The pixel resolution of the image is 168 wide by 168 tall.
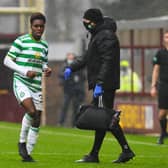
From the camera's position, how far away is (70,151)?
14523 millimetres

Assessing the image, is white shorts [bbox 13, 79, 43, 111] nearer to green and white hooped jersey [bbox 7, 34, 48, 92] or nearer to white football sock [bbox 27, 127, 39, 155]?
green and white hooped jersey [bbox 7, 34, 48, 92]

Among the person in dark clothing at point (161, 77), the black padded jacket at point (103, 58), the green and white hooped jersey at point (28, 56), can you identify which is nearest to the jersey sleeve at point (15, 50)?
the green and white hooped jersey at point (28, 56)

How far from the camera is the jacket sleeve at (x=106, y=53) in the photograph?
11.7 meters

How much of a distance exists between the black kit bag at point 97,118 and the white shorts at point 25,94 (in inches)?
21.3

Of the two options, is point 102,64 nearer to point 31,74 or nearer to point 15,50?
point 31,74

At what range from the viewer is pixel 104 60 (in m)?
11.7

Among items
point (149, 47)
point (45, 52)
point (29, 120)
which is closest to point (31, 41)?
point (45, 52)

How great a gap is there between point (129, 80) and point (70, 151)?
339 inches

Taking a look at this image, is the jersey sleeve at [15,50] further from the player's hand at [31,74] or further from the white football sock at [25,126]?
the white football sock at [25,126]

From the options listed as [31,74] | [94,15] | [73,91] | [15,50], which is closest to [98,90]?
[31,74]

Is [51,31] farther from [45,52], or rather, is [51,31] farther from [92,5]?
[45,52]

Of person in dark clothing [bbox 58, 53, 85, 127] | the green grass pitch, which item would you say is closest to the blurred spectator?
person in dark clothing [bbox 58, 53, 85, 127]

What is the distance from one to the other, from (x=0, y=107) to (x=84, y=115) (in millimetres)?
15532

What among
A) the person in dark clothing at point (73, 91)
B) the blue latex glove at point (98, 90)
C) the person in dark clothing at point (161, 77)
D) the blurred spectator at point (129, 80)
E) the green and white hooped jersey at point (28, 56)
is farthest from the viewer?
the person in dark clothing at point (73, 91)
